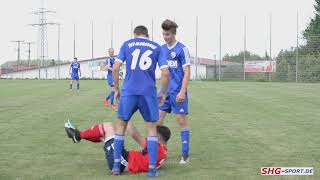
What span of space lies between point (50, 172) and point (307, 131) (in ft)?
20.2

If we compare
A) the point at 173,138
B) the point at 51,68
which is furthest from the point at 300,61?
the point at 173,138

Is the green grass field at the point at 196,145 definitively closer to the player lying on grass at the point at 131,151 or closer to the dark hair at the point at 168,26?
the player lying on grass at the point at 131,151

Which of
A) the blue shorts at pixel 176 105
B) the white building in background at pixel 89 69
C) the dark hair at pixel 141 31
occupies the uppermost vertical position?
the white building in background at pixel 89 69

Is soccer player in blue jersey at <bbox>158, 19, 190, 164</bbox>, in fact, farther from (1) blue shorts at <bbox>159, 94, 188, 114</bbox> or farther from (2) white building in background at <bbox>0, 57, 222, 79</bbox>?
(2) white building in background at <bbox>0, 57, 222, 79</bbox>

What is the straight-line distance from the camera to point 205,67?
62.4 meters

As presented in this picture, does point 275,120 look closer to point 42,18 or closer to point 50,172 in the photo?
point 50,172

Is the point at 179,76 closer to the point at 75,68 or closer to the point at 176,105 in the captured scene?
the point at 176,105

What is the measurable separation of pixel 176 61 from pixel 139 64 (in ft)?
3.94

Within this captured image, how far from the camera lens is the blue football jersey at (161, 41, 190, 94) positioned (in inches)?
318

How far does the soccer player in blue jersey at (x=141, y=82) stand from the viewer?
7.05m

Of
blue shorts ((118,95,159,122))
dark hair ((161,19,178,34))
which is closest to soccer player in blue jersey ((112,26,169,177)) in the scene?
blue shorts ((118,95,159,122))

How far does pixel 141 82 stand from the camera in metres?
7.08

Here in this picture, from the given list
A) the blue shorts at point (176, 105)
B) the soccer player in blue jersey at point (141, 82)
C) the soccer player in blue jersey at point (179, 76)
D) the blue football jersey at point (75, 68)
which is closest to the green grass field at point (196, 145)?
the soccer player in blue jersey at point (141, 82)

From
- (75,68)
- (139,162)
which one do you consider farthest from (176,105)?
(75,68)
